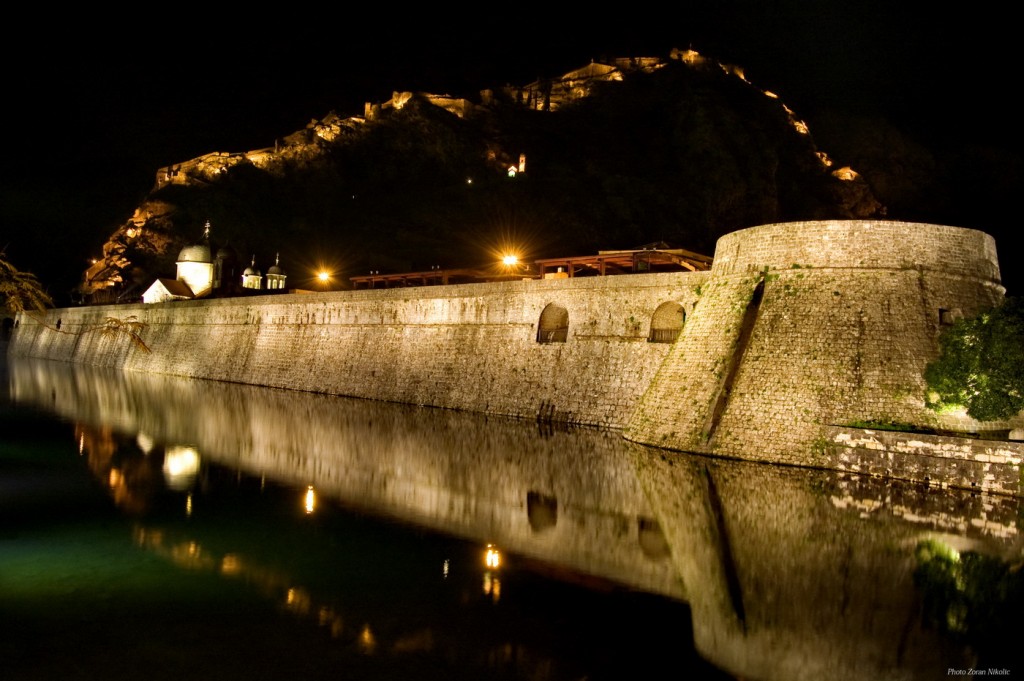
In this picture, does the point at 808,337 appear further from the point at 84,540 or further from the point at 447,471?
the point at 84,540

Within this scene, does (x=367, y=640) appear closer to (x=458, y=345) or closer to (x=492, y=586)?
(x=492, y=586)

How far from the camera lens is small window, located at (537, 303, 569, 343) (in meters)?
25.2

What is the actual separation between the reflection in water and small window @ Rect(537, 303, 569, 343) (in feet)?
15.8

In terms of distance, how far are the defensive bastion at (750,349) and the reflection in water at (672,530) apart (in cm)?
85

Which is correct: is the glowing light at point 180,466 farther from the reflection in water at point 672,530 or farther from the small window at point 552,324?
the small window at point 552,324

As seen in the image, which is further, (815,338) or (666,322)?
(666,322)

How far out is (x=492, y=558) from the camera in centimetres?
986

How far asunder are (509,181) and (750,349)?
68230 mm

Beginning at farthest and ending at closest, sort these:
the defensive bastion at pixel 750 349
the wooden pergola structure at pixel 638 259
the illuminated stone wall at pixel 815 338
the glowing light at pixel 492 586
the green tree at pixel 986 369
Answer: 1. the wooden pergola structure at pixel 638 259
2. the illuminated stone wall at pixel 815 338
3. the defensive bastion at pixel 750 349
4. the green tree at pixel 986 369
5. the glowing light at pixel 492 586

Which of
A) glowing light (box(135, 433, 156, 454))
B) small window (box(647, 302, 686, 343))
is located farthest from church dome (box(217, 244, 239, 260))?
small window (box(647, 302, 686, 343))

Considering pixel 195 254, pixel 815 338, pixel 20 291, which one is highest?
pixel 195 254

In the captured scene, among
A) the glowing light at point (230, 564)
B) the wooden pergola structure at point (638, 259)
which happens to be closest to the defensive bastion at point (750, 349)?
the wooden pergola structure at point (638, 259)

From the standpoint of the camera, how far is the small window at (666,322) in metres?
22.2

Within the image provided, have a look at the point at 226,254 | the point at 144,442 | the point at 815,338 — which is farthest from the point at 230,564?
the point at 226,254
